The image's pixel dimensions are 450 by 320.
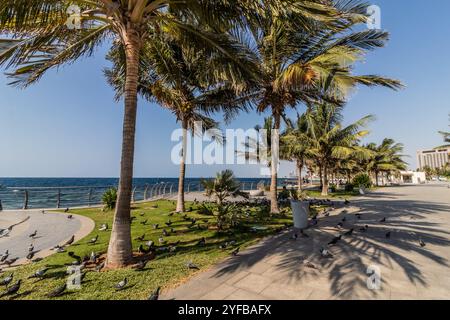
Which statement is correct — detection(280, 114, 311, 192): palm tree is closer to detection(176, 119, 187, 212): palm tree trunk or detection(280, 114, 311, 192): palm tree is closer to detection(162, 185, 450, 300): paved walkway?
detection(176, 119, 187, 212): palm tree trunk

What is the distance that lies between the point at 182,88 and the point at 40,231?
→ 7796mm

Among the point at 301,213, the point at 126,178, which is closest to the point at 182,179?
the point at 301,213

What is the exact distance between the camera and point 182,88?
10.4m

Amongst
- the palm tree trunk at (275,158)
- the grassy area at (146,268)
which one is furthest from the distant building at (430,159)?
the grassy area at (146,268)

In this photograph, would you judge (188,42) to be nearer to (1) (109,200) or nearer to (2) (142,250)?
(2) (142,250)

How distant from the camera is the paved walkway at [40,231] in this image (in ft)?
17.7

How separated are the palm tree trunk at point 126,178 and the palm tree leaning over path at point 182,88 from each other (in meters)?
3.45

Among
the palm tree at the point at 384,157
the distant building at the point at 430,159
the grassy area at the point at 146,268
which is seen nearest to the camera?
the grassy area at the point at 146,268

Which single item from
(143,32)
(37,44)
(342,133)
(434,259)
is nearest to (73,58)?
(37,44)

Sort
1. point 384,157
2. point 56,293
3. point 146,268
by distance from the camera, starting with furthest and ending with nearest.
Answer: point 384,157
point 146,268
point 56,293

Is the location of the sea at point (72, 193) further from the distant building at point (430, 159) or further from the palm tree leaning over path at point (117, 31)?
the distant building at point (430, 159)

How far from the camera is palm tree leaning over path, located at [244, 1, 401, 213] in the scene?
481cm
